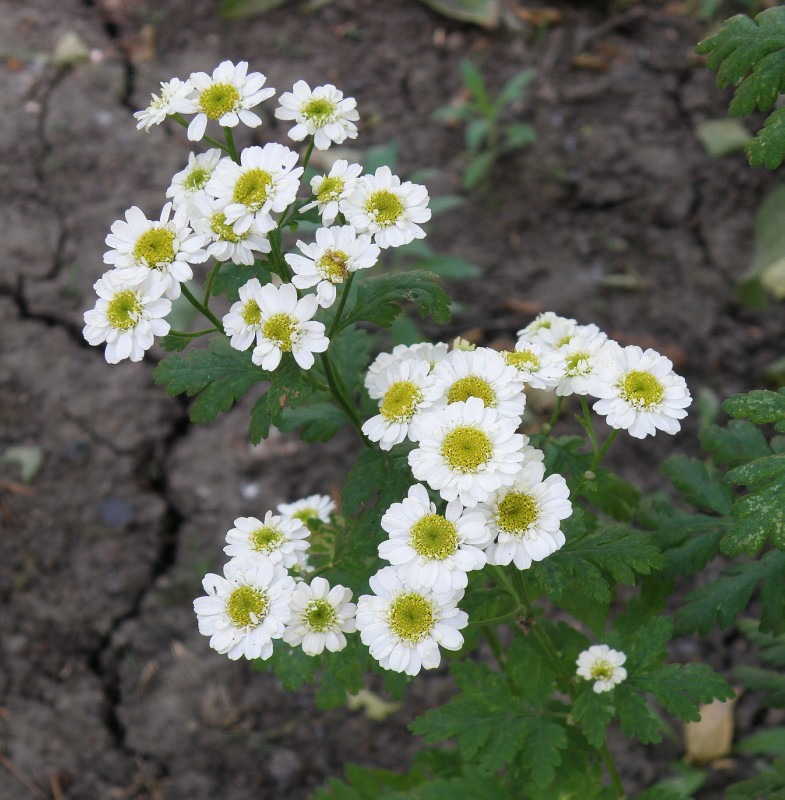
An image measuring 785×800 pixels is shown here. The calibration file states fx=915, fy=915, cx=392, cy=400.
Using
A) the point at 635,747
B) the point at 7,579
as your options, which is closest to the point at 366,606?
the point at 635,747

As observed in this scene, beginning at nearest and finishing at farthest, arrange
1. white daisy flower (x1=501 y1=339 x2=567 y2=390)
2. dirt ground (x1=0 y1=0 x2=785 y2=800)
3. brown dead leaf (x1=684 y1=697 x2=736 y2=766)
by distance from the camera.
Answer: white daisy flower (x1=501 y1=339 x2=567 y2=390) → brown dead leaf (x1=684 y1=697 x2=736 y2=766) → dirt ground (x1=0 y1=0 x2=785 y2=800)

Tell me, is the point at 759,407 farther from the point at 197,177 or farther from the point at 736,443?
the point at 197,177

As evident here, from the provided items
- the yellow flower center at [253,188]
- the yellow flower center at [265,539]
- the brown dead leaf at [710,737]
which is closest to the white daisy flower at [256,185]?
the yellow flower center at [253,188]

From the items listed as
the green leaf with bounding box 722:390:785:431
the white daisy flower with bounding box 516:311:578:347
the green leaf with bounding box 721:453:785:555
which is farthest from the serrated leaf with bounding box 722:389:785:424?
the white daisy flower with bounding box 516:311:578:347

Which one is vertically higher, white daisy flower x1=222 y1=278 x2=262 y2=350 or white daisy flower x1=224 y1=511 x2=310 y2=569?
white daisy flower x1=222 y1=278 x2=262 y2=350

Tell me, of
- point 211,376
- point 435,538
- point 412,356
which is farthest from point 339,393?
point 435,538

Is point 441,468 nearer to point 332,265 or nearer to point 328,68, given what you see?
point 332,265

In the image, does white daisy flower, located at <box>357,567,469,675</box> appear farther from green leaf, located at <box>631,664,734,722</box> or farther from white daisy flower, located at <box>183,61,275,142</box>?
white daisy flower, located at <box>183,61,275,142</box>
